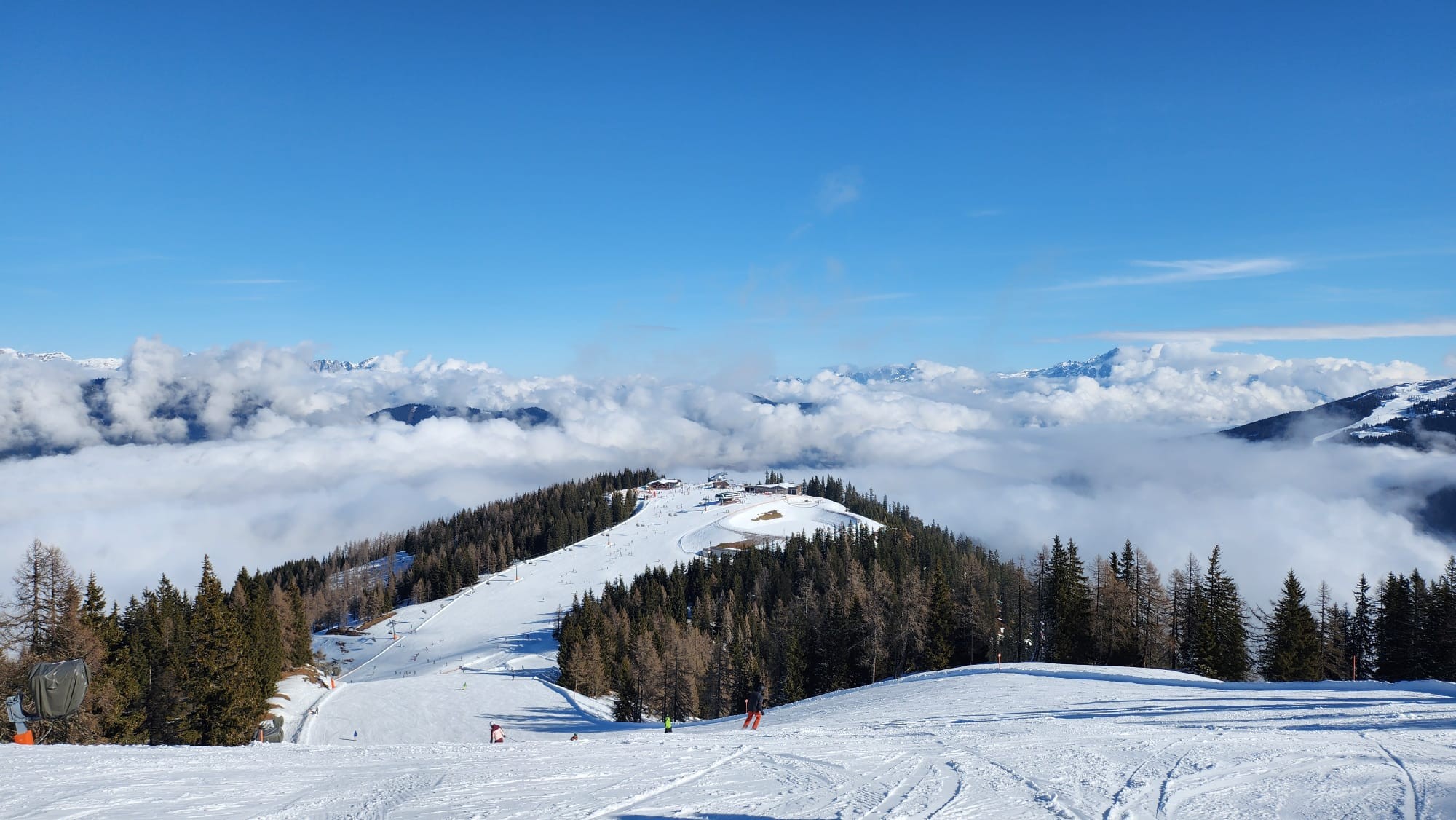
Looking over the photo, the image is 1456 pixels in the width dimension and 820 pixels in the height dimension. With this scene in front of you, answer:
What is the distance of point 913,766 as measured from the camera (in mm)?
12648

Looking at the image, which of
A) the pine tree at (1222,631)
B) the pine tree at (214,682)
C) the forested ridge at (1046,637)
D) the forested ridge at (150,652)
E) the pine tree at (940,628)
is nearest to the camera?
the forested ridge at (150,652)

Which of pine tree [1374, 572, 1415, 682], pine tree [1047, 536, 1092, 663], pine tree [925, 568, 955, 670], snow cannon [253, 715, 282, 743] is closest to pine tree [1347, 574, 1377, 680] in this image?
pine tree [1374, 572, 1415, 682]

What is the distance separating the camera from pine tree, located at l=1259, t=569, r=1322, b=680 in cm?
3975

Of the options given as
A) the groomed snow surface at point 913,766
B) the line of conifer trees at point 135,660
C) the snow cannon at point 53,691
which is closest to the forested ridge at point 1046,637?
the groomed snow surface at point 913,766

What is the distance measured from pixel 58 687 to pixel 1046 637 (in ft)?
180

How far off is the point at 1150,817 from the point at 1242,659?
42.2 metres

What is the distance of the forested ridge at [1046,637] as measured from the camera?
4119 cm

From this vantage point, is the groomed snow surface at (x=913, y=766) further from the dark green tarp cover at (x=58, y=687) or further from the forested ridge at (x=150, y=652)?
the forested ridge at (x=150, y=652)

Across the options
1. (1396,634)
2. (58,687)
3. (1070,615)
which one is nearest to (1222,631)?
(1070,615)

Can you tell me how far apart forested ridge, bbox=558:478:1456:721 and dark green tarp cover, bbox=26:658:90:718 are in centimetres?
3528

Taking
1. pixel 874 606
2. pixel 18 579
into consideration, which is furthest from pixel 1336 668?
pixel 18 579

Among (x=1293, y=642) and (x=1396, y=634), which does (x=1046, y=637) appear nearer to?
(x=1293, y=642)

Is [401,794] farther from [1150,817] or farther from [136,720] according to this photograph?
[136,720]

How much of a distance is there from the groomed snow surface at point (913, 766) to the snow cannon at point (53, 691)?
106 centimetres
